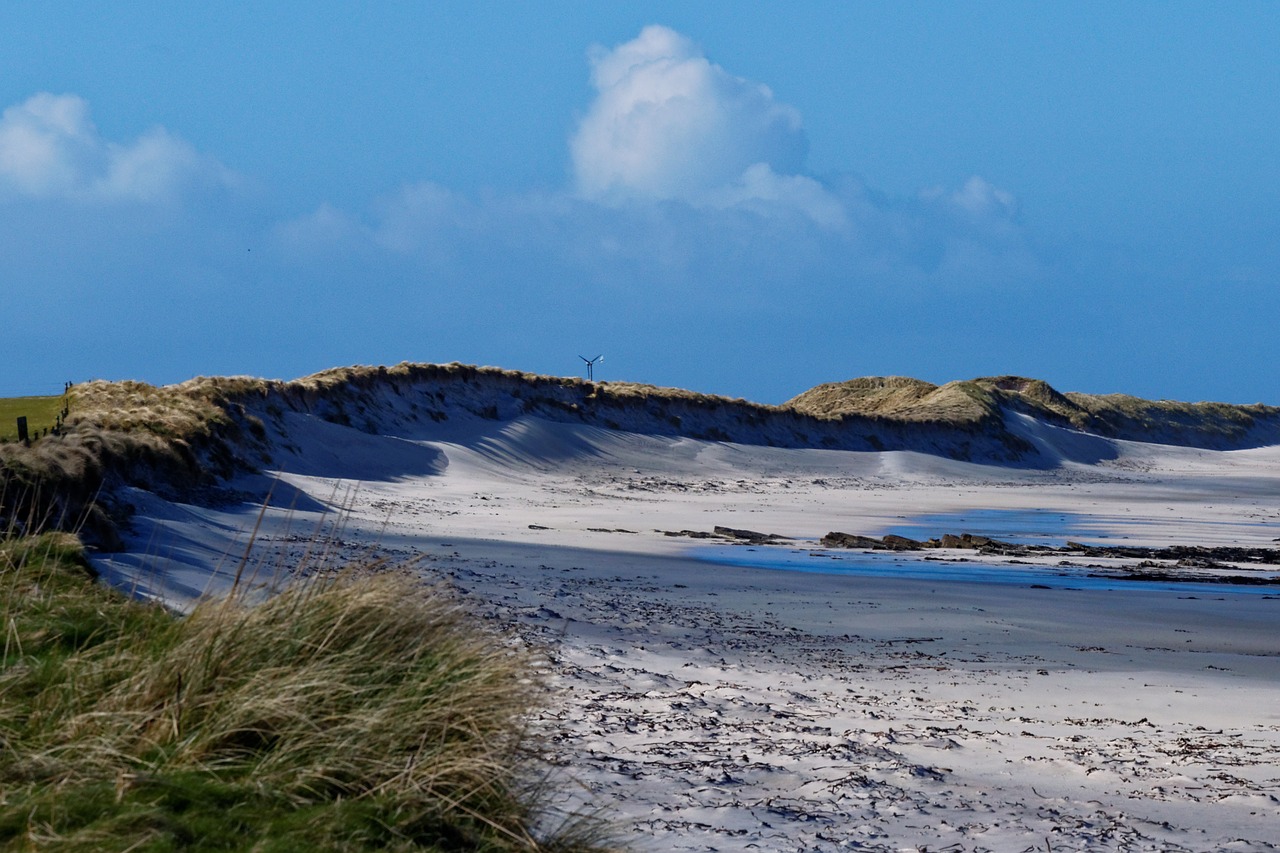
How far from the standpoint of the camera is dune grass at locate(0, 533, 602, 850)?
3.49 m

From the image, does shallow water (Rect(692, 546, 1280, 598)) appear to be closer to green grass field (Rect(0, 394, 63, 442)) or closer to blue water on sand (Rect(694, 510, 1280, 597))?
blue water on sand (Rect(694, 510, 1280, 597))

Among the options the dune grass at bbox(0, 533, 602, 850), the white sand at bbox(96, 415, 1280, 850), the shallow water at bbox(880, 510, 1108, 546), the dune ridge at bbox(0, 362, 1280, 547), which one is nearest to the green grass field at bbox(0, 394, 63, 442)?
the dune ridge at bbox(0, 362, 1280, 547)

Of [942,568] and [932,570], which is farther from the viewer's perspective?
[942,568]

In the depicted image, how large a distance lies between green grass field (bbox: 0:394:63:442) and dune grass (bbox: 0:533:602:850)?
17973 mm

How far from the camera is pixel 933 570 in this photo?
46.8 feet

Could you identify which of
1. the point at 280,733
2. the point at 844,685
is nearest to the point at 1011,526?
the point at 844,685

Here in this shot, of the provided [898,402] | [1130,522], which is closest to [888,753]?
[1130,522]

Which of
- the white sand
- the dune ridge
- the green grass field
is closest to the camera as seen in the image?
the white sand

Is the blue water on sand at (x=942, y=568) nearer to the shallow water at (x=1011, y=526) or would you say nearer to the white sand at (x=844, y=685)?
the shallow water at (x=1011, y=526)

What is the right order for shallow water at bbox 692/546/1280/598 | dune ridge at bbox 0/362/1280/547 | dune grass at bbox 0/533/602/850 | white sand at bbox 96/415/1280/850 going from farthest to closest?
shallow water at bbox 692/546/1280/598 → dune ridge at bbox 0/362/1280/547 → white sand at bbox 96/415/1280/850 → dune grass at bbox 0/533/602/850

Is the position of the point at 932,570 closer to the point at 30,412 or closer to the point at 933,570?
the point at 933,570

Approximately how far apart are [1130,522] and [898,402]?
135 feet

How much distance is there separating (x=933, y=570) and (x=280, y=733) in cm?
1148

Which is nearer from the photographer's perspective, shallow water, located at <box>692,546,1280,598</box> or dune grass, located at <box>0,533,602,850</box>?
dune grass, located at <box>0,533,602,850</box>
